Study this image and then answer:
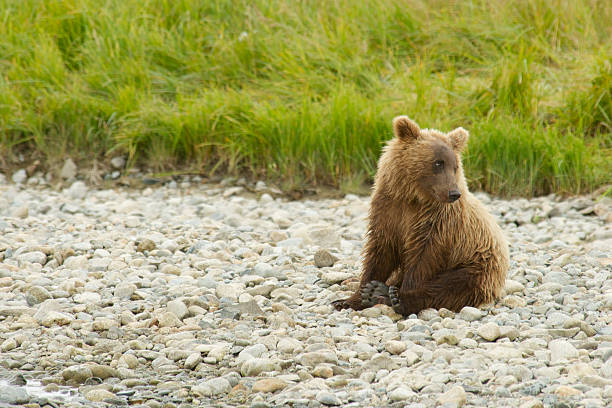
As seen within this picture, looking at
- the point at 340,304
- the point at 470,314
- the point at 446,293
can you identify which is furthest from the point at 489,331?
the point at 340,304

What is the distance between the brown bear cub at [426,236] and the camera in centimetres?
384

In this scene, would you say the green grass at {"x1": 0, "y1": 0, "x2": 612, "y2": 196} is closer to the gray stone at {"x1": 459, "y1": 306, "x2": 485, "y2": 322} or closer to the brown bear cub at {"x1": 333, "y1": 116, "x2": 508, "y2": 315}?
the brown bear cub at {"x1": 333, "y1": 116, "x2": 508, "y2": 315}

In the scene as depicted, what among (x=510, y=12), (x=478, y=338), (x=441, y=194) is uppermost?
(x=510, y=12)

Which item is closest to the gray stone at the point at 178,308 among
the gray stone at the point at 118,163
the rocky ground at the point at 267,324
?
the rocky ground at the point at 267,324

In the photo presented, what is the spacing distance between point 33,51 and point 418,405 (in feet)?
21.6

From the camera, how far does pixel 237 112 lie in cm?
715

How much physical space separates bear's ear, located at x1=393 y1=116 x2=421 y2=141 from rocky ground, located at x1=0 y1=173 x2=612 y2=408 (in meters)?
0.89

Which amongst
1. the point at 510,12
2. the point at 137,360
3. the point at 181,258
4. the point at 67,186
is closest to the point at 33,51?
the point at 67,186

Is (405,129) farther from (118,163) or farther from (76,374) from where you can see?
(118,163)

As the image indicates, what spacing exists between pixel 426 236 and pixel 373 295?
41 cm

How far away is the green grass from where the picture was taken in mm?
6836

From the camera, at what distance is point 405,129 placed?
393 cm

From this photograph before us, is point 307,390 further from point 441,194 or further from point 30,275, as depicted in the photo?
point 30,275

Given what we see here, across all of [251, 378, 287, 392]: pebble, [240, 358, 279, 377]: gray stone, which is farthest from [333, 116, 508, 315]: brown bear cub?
[251, 378, 287, 392]: pebble
